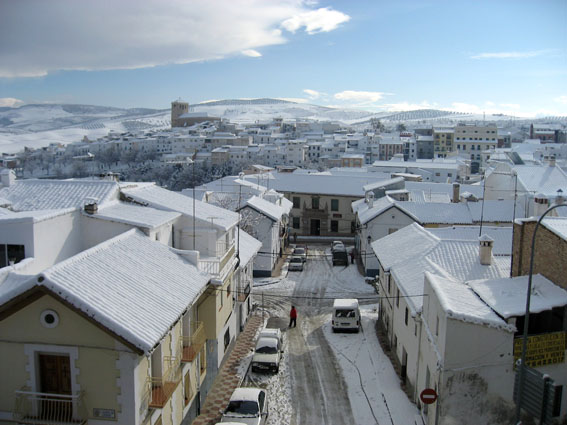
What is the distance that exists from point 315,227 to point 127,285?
143 ft

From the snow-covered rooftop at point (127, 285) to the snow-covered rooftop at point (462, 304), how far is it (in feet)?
24.8

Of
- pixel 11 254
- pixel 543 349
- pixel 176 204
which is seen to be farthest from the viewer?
pixel 176 204

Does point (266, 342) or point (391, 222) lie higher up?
point (391, 222)

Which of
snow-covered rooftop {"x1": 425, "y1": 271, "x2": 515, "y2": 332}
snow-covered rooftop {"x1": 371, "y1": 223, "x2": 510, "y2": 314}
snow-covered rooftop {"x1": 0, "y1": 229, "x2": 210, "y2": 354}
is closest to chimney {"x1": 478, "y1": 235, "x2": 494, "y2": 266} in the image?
snow-covered rooftop {"x1": 371, "y1": 223, "x2": 510, "y2": 314}

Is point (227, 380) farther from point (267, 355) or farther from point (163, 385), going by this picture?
→ point (163, 385)

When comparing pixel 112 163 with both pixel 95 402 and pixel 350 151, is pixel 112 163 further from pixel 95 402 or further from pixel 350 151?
pixel 95 402

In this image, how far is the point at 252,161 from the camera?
138m

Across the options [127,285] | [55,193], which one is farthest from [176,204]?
[127,285]

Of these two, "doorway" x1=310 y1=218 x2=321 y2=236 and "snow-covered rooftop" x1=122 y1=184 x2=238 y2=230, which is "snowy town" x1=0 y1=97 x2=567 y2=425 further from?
"doorway" x1=310 y1=218 x2=321 y2=236

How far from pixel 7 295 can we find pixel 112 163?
16502 cm

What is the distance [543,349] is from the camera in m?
15.4

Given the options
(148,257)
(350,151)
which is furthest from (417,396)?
(350,151)

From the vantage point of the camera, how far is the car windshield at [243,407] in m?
17.2

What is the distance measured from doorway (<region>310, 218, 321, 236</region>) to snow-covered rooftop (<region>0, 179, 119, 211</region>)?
36.4 m
